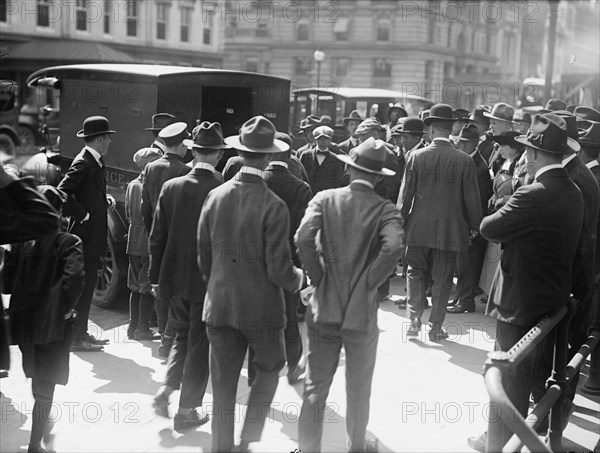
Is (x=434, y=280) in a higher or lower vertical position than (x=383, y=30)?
lower

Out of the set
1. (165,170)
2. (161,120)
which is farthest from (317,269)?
(161,120)

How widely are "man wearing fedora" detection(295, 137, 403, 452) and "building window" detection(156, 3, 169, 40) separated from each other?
34.7 m

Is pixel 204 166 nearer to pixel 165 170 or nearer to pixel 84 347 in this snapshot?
pixel 165 170

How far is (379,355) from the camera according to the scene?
700cm

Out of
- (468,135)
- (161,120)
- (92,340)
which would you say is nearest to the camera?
(92,340)

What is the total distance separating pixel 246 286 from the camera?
15.6 feet

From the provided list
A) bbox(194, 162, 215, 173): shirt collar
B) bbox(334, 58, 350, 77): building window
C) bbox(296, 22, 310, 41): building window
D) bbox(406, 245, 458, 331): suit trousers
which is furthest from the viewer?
bbox(296, 22, 310, 41): building window

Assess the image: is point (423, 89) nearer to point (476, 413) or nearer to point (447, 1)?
point (447, 1)

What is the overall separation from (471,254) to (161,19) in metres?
32.1

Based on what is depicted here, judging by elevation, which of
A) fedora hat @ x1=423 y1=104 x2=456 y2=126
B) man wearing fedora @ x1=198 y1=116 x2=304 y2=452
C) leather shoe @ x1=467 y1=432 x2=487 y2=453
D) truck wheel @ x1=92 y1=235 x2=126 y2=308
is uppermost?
fedora hat @ x1=423 y1=104 x2=456 y2=126

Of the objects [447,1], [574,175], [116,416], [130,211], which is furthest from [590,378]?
[447,1]

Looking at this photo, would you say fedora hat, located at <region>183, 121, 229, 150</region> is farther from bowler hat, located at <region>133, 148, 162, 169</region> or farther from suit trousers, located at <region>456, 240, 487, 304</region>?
suit trousers, located at <region>456, 240, 487, 304</region>

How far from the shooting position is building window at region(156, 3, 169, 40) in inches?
1478

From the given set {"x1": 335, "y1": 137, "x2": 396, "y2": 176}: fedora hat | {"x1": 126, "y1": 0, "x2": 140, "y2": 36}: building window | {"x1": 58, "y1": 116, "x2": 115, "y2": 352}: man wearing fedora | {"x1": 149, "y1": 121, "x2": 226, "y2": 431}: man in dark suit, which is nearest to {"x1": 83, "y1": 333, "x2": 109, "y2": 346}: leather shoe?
{"x1": 58, "y1": 116, "x2": 115, "y2": 352}: man wearing fedora
